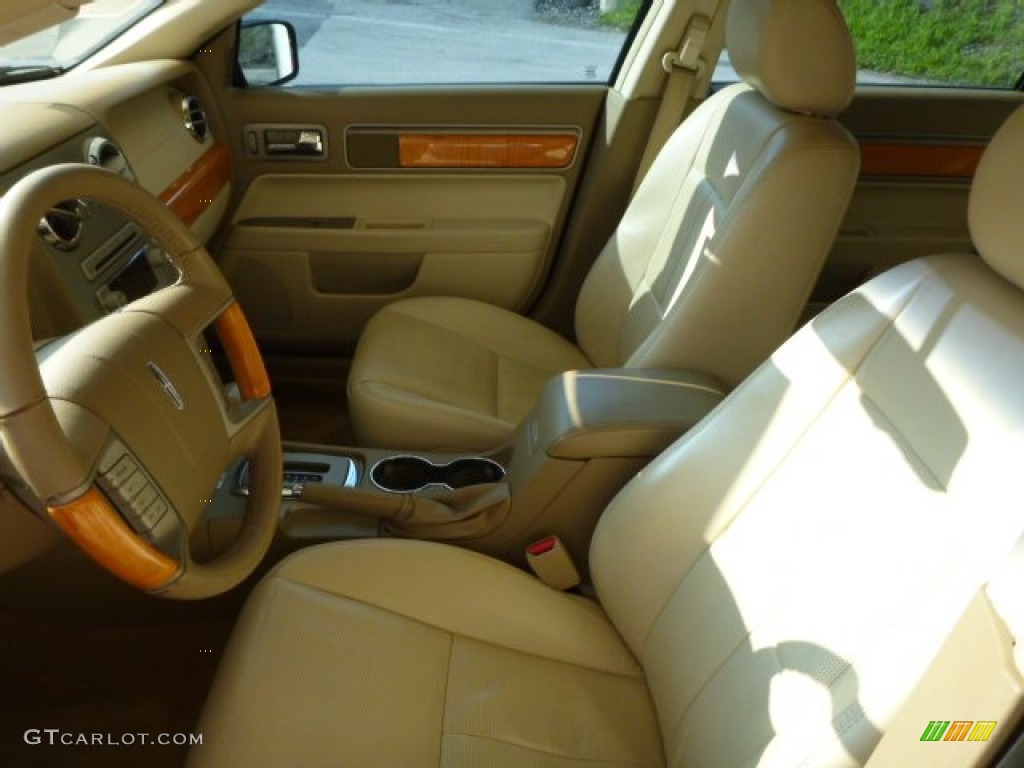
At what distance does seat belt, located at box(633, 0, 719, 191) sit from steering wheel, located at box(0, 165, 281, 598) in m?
1.29

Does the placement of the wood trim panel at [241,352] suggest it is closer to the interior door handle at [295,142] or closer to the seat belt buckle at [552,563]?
the seat belt buckle at [552,563]

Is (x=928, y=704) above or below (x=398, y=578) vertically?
above

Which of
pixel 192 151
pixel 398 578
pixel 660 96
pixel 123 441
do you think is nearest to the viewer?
pixel 123 441

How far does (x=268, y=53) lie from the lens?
6.83 feet

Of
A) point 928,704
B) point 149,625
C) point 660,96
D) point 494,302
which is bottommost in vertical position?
point 149,625

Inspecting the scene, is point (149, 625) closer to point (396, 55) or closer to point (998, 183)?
point (396, 55)

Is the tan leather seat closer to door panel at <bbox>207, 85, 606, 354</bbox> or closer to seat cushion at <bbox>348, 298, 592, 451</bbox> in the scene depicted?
seat cushion at <bbox>348, 298, 592, 451</bbox>

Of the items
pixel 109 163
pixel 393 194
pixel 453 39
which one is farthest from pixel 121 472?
pixel 453 39

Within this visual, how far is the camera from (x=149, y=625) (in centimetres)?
164

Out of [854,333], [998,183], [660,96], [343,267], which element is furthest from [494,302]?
[998,183]

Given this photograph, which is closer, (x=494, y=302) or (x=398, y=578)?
(x=398, y=578)

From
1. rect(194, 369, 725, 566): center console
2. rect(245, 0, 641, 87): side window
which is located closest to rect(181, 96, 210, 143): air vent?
rect(245, 0, 641, 87): side window

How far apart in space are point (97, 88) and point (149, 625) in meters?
0.99

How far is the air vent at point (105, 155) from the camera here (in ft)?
4.71
